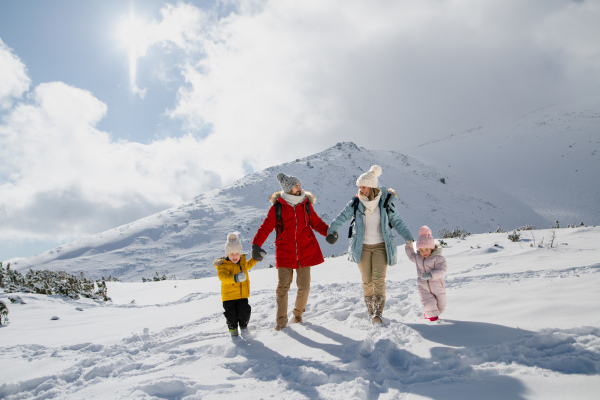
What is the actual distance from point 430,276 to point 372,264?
32.0 inches

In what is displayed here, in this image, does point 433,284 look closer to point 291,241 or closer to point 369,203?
point 369,203

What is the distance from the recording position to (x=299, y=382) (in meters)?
2.76

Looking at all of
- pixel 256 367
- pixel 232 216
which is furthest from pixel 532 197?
pixel 256 367

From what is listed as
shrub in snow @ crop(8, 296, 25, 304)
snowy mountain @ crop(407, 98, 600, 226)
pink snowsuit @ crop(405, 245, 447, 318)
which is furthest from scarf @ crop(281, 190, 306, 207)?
snowy mountain @ crop(407, 98, 600, 226)

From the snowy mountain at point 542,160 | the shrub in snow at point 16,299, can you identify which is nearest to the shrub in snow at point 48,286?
the shrub in snow at point 16,299

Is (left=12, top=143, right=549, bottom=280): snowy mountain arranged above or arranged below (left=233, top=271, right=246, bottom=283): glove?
above

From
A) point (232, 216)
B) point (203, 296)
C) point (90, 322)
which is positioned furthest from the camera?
point (232, 216)

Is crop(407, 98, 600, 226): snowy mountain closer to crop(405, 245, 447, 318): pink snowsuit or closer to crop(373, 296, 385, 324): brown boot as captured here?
crop(405, 245, 447, 318): pink snowsuit

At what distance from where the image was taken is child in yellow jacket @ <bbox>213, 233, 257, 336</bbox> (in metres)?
4.25

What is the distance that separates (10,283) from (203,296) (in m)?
4.99

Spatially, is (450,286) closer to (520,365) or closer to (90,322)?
(520,365)

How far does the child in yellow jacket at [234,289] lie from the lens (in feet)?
14.0

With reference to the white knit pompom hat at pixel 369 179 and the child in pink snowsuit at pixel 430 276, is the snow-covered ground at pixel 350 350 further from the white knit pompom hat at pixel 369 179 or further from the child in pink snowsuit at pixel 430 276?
the white knit pompom hat at pixel 369 179

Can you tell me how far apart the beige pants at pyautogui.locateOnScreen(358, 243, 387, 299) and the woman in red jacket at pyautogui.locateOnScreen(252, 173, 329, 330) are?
620 mm
